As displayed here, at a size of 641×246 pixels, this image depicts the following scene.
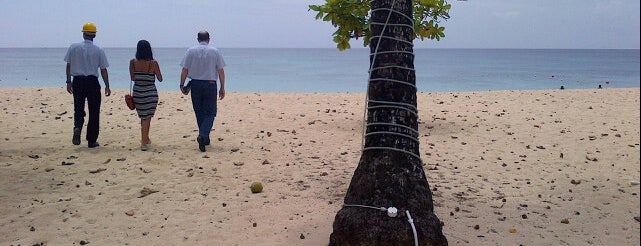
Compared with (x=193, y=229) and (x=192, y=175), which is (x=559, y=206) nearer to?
(x=193, y=229)

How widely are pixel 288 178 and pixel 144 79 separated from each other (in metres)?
2.96

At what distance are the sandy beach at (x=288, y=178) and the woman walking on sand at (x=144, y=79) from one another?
616mm

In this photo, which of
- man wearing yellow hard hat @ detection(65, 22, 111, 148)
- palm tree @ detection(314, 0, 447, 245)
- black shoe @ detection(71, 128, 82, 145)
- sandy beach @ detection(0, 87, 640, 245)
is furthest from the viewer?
black shoe @ detection(71, 128, 82, 145)

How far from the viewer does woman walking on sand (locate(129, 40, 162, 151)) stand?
27.5 feet

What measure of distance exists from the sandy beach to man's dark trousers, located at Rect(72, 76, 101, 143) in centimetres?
41

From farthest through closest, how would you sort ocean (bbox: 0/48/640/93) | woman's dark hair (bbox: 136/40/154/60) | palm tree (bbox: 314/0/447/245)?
1. ocean (bbox: 0/48/640/93)
2. woman's dark hair (bbox: 136/40/154/60)
3. palm tree (bbox: 314/0/447/245)

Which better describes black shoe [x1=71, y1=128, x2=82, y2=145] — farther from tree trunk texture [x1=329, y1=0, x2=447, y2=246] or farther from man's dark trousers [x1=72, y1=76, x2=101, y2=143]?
tree trunk texture [x1=329, y1=0, x2=447, y2=246]

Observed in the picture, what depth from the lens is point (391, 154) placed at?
4406mm

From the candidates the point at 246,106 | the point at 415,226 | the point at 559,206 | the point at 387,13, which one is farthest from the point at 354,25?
the point at 246,106

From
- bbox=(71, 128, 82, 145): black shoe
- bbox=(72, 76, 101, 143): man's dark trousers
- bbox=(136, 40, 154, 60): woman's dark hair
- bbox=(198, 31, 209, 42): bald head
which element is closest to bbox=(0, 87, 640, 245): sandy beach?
bbox=(71, 128, 82, 145): black shoe

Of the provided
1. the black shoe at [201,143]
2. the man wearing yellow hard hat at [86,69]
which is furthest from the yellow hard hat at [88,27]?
the black shoe at [201,143]

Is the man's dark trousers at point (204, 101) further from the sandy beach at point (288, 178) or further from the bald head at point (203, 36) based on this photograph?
the bald head at point (203, 36)

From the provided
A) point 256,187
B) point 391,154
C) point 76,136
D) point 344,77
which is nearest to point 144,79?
point 76,136

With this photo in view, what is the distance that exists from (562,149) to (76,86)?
7.28 m
